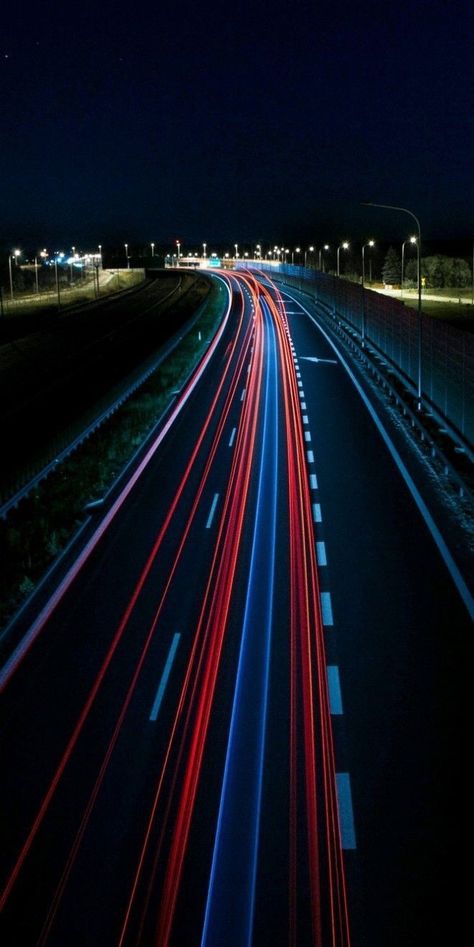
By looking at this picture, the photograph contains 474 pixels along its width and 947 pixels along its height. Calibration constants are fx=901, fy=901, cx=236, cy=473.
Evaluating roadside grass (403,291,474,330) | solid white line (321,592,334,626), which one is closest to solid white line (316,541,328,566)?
solid white line (321,592,334,626)

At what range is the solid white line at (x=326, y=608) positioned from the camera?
16.5 meters

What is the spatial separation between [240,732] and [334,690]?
75.2 inches

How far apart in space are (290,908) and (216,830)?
1.55 metres

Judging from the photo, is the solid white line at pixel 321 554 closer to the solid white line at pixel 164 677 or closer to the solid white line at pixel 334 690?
the solid white line at pixel 164 677

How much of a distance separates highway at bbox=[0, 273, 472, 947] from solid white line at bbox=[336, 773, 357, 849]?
1.1 inches

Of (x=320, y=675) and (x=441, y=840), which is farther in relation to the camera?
(x=320, y=675)

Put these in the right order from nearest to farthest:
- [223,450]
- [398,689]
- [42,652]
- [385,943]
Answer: [385,943] → [398,689] → [42,652] → [223,450]

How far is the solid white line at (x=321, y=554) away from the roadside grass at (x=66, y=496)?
593cm

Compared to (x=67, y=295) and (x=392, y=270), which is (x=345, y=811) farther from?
(x=392, y=270)

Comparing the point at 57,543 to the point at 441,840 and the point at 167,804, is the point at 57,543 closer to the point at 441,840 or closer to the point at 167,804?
the point at 167,804

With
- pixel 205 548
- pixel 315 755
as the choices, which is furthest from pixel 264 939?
pixel 205 548

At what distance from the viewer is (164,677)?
14.4 m

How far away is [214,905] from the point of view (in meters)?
9.21

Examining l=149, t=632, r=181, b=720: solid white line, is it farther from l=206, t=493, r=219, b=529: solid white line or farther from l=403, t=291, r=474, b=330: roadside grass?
l=403, t=291, r=474, b=330: roadside grass
